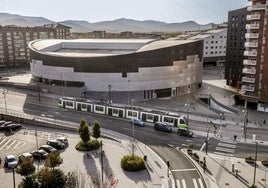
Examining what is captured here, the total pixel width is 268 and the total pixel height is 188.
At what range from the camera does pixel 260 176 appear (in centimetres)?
3984

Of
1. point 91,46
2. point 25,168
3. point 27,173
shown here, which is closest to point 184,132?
point 27,173

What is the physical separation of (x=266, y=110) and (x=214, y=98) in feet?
50.6

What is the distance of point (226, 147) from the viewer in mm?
50344

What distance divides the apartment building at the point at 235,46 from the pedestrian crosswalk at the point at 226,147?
147 feet

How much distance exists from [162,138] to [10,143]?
26702 mm

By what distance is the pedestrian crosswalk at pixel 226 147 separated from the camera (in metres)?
48.2

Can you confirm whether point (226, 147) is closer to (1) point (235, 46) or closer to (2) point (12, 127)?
(2) point (12, 127)

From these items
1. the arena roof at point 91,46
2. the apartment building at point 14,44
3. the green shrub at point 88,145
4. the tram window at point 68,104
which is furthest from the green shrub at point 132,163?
the apartment building at point 14,44

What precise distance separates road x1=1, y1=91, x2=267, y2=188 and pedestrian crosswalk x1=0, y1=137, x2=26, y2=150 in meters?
12.1

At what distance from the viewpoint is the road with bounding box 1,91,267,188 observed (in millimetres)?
42125

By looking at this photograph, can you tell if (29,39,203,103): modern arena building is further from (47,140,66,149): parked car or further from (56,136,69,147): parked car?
(47,140,66,149): parked car

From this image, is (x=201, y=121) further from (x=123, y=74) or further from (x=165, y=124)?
(x=123, y=74)

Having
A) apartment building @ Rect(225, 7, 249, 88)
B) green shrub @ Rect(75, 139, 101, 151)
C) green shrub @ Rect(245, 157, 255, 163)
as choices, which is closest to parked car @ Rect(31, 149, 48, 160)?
green shrub @ Rect(75, 139, 101, 151)

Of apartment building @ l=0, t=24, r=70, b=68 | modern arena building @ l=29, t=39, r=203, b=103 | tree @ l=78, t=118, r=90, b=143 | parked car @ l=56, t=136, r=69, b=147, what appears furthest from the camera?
apartment building @ l=0, t=24, r=70, b=68
